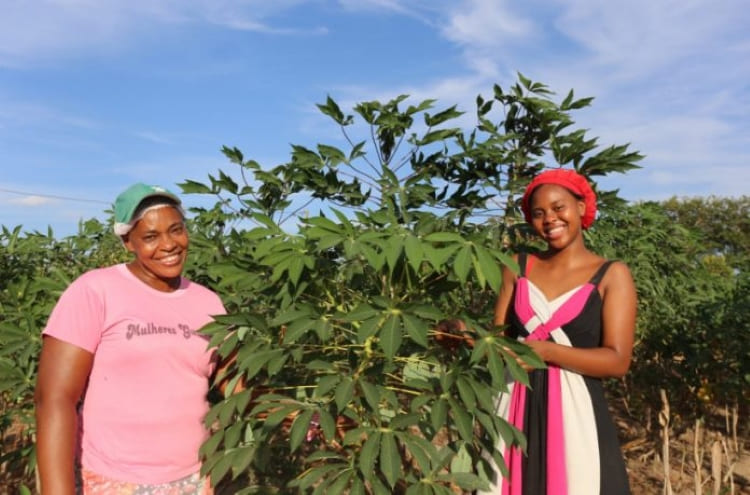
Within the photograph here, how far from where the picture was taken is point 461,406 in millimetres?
1407

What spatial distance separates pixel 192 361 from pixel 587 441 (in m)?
1.01

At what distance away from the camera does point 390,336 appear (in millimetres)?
1324

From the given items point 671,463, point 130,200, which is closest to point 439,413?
point 130,200

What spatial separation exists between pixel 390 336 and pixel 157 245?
59 cm

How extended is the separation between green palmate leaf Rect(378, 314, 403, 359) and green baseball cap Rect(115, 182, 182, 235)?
0.60m

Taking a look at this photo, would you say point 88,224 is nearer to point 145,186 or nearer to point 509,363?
point 145,186

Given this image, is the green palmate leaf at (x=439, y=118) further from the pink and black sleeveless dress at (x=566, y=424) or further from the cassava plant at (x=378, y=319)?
the pink and black sleeveless dress at (x=566, y=424)

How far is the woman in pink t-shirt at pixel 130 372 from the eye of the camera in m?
1.32

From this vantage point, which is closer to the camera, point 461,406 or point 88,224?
point 461,406

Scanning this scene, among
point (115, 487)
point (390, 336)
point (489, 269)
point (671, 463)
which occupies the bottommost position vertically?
point (671, 463)

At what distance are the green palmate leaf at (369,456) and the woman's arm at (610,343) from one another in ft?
1.45

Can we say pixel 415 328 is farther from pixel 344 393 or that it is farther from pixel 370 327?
pixel 344 393

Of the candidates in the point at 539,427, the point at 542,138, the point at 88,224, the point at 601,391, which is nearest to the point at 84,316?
the point at 539,427

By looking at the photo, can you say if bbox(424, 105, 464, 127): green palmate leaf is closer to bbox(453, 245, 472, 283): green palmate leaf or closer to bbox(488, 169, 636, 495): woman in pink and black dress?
bbox(488, 169, 636, 495): woman in pink and black dress
